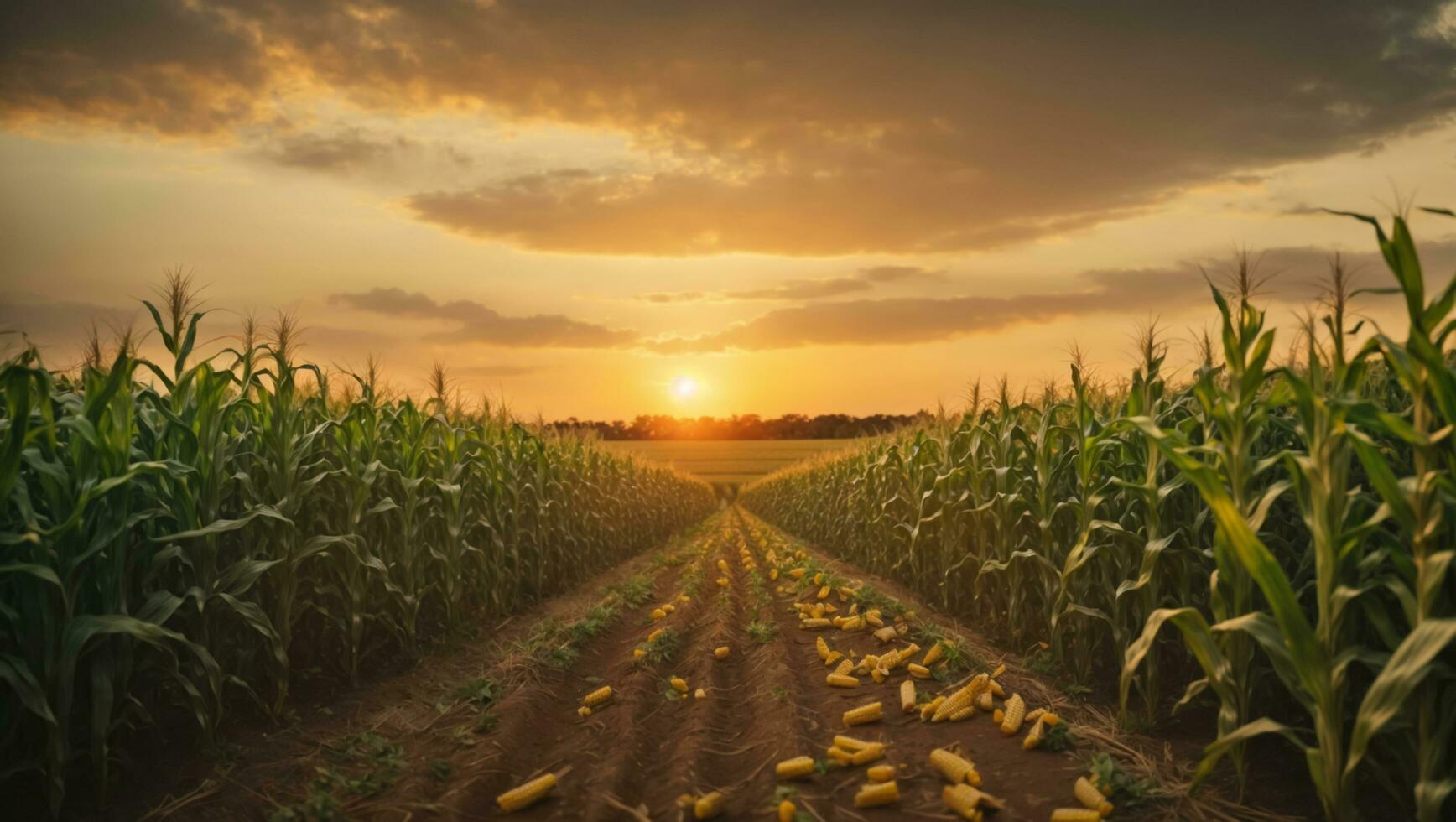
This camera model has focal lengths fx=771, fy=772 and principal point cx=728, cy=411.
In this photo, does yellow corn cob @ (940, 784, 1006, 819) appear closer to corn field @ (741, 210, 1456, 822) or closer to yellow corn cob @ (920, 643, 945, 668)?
corn field @ (741, 210, 1456, 822)

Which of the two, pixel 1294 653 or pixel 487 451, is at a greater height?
pixel 487 451

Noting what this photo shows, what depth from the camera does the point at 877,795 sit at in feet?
13.5

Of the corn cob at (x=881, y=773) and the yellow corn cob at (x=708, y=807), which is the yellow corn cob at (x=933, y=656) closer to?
the corn cob at (x=881, y=773)

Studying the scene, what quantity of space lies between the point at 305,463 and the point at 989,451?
23.1 feet

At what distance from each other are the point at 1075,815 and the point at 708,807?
1.85m

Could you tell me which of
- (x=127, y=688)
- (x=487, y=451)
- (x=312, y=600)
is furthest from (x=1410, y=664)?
(x=487, y=451)

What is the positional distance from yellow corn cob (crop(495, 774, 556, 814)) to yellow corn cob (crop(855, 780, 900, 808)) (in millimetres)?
1752

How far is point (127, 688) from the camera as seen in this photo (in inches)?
179

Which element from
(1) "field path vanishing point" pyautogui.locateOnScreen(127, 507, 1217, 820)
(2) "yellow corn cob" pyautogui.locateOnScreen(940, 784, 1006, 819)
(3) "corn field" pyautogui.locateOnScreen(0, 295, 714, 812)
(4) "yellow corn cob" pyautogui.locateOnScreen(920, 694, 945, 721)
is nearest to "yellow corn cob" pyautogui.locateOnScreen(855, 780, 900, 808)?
(1) "field path vanishing point" pyautogui.locateOnScreen(127, 507, 1217, 820)

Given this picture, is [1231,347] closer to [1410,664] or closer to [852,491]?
[1410,664]

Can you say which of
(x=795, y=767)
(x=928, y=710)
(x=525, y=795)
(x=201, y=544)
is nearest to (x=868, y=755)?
(x=795, y=767)

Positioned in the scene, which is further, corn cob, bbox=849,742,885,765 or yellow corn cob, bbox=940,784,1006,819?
corn cob, bbox=849,742,885,765

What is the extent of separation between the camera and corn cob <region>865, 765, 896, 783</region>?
14.1ft

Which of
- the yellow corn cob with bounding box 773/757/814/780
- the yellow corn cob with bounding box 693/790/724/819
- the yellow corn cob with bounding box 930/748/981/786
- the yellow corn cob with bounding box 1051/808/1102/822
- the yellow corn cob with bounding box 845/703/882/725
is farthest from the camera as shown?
the yellow corn cob with bounding box 845/703/882/725
